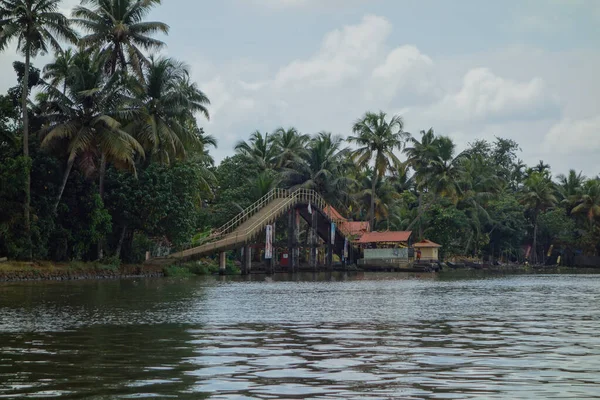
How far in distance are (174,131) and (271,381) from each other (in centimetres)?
4023

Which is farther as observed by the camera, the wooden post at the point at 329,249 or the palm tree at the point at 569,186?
the palm tree at the point at 569,186

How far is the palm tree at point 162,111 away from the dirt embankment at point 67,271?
6706mm

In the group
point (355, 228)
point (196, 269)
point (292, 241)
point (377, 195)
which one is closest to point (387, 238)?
point (355, 228)

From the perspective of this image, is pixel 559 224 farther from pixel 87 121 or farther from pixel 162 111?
pixel 87 121

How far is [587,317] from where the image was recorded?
2059 centimetres

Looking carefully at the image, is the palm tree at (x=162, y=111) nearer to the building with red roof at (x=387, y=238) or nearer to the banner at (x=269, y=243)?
the banner at (x=269, y=243)

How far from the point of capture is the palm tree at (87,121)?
4281cm

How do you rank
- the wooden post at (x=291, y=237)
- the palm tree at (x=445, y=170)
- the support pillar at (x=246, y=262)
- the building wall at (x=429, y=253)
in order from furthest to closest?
the palm tree at (x=445, y=170) < the building wall at (x=429, y=253) < the wooden post at (x=291, y=237) < the support pillar at (x=246, y=262)

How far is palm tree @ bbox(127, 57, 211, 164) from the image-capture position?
1864 inches

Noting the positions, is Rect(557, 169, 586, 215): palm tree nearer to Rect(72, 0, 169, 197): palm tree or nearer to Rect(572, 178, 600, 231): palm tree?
Rect(572, 178, 600, 231): palm tree

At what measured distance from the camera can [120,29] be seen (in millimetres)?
48438

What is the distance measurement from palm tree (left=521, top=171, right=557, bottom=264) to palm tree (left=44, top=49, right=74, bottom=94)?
64730mm

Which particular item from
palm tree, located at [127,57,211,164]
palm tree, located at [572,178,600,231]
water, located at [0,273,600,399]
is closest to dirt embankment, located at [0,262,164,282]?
palm tree, located at [127,57,211,164]

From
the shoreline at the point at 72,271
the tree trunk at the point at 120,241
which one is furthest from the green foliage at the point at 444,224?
the tree trunk at the point at 120,241
